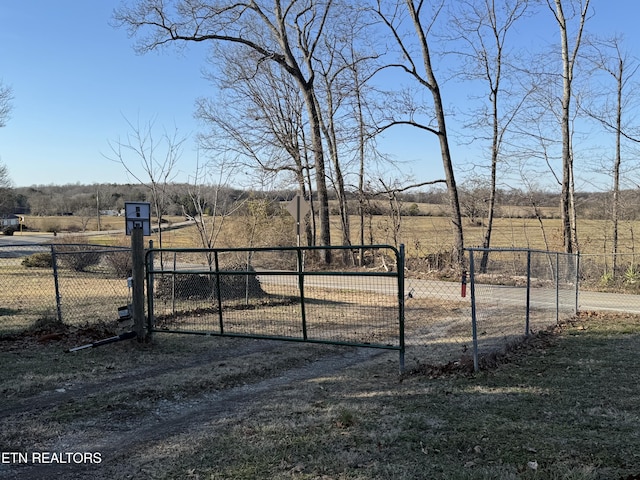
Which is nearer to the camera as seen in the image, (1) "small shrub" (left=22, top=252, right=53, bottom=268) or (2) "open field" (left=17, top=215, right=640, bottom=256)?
(2) "open field" (left=17, top=215, right=640, bottom=256)

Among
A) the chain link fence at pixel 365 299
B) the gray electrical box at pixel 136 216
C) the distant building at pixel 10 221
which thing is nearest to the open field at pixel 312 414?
the chain link fence at pixel 365 299

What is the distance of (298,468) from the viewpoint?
3516 mm

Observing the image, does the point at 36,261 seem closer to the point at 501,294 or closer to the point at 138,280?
the point at 138,280

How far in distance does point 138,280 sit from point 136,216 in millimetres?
1086

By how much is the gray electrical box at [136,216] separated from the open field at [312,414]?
1860mm

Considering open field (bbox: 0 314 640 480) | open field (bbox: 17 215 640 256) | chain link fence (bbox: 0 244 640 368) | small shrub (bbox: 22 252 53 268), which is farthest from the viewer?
small shrub (bbox: 22 252 53 268)

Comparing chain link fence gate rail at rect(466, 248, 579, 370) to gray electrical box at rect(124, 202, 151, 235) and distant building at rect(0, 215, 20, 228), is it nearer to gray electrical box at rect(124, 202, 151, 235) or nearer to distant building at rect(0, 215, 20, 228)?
gray electrical box at rect(124, 202, 151, 235)

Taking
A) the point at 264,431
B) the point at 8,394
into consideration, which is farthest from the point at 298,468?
the point at 8,394

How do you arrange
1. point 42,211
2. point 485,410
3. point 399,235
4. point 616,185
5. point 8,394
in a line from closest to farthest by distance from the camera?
point 485,410 → point 8,394 → point 616,185 → point 399,235 → point 42,211

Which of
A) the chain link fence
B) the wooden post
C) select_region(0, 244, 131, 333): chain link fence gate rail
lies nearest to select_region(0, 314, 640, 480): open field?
the wooden post

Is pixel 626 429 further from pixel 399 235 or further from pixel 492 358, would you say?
pixel 399 235

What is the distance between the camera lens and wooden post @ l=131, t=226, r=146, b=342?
756cm

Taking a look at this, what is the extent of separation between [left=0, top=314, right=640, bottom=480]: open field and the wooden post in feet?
1.03

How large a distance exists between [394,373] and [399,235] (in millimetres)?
16574
